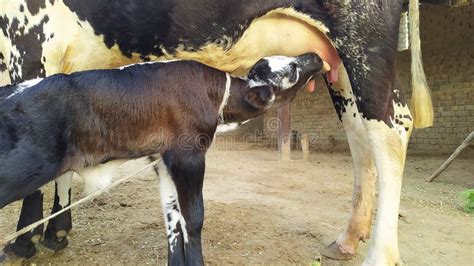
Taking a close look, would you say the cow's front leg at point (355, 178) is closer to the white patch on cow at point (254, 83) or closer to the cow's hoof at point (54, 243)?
the white patch on cow at point (254, 83)

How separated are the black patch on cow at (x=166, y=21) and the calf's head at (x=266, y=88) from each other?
49 cm

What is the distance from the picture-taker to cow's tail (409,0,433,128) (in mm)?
3254

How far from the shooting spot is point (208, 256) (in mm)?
2729

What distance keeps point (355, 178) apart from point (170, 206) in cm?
162

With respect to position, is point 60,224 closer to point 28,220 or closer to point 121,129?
point 28,220

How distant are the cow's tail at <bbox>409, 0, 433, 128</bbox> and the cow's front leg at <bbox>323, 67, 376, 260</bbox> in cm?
44

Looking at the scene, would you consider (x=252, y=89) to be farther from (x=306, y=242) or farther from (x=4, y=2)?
(x=4, y=2)

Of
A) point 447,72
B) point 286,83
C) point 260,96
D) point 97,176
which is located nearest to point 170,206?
point 97,176

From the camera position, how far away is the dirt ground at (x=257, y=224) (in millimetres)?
2779

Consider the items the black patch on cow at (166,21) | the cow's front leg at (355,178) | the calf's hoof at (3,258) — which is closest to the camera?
the calf's hoof at (3,258)

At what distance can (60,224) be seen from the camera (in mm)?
2723

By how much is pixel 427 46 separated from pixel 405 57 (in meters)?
0.55

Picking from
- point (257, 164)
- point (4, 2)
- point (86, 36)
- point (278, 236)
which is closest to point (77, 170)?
point (86, 36)

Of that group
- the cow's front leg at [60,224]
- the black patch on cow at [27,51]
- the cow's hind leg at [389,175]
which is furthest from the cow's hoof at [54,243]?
the cow's hind leg at [389,175]
